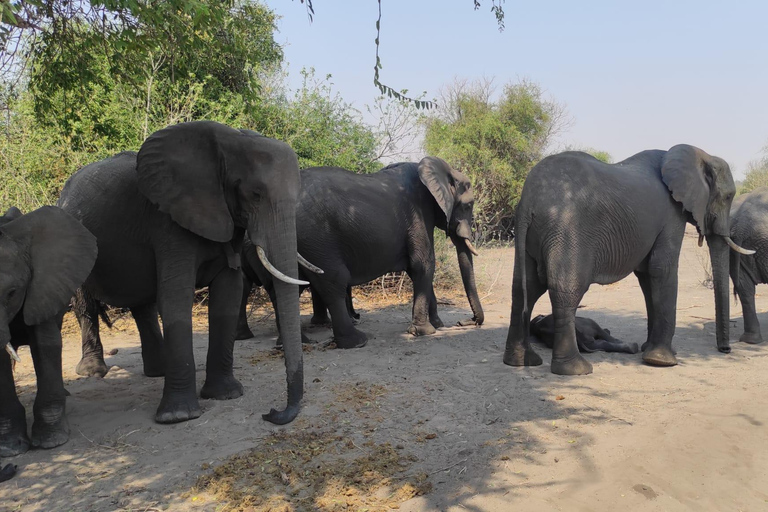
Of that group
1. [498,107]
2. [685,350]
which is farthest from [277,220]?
[498,107]

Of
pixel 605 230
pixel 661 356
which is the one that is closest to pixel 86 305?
pixel 605 230

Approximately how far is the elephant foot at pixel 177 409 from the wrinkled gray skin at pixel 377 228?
2.58 m

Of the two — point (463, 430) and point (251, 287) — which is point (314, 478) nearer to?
point (463, 430)

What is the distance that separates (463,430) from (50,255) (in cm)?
329

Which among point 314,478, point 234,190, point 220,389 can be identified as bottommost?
point 314,478

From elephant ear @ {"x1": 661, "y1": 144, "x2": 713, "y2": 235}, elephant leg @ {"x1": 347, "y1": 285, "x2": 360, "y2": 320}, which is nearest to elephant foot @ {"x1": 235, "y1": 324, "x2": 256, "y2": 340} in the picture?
elephant leg @ {"x1": 347, "y1": 285, "x2": 360, "y2": 320}

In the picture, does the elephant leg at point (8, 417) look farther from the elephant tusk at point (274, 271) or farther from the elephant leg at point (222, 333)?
the elephant tusk at point (274, 271)

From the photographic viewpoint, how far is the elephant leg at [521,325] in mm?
6418

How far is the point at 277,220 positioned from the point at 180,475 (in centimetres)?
197

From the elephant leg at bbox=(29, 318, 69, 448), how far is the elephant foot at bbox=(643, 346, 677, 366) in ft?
18.1

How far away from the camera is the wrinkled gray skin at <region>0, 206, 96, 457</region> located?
433cm

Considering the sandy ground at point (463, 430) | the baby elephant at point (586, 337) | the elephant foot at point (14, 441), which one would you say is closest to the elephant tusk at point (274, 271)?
the sandy ground at point (463, 430)

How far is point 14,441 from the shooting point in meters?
4.48

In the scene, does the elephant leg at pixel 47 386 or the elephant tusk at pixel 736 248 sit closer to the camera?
the elephant leg at pixel 47 386
